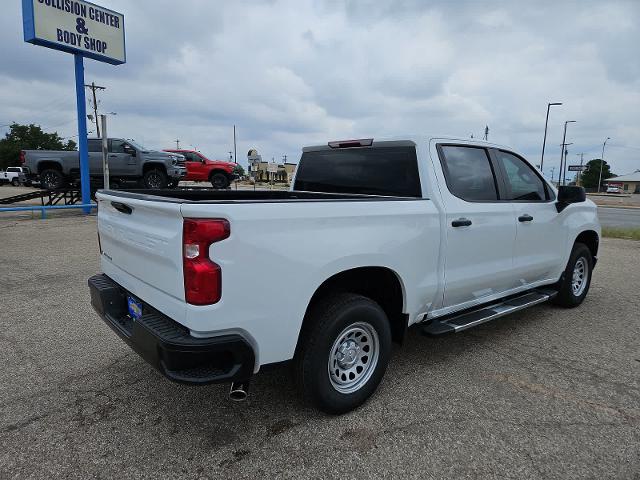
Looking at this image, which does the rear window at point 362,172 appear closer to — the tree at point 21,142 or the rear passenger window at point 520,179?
the rear passenger window at point 520,179

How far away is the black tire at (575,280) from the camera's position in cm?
512

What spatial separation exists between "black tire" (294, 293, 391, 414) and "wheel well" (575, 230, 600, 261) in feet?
11.7

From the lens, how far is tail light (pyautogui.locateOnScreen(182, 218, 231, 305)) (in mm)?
2205

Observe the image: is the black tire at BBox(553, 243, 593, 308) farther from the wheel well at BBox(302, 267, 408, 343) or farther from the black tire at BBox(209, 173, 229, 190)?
the black tire at BBox(209, 173, 229, 190)

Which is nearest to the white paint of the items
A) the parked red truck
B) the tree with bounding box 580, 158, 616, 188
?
the parked red truck

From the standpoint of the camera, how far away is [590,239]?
552 centimetres

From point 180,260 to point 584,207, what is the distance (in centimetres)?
486

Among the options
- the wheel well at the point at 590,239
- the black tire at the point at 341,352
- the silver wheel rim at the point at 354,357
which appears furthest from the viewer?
the wheel well at the point at 590,239

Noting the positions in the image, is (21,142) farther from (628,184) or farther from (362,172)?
(628,184)

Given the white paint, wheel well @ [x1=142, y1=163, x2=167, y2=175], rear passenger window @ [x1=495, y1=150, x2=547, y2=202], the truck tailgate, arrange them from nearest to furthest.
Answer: the truck tailgate, rear passenger window @ [x1=495, y1=150, x2=547, y2=202], the white paint, wheel well @ [x1=142, y1=163, x2=167, y2=175]

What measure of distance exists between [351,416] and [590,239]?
4.23 metres

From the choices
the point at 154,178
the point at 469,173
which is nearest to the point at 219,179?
the point at 154,178

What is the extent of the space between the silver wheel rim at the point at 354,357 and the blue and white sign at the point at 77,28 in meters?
15.7

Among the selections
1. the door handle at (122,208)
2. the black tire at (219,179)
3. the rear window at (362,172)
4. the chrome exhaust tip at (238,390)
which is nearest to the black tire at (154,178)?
the black tire at (219,179)
